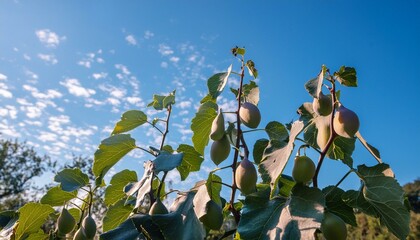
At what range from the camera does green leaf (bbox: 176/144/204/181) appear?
1.18 metres

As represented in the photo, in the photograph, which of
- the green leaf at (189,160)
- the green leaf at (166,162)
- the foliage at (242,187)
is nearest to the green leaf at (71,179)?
the foliage at (242,187)

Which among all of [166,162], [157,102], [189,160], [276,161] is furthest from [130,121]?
[276,161]

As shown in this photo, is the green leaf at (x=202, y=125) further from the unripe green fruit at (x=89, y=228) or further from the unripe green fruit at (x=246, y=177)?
the unripe green fruit at (x=89, y=228)

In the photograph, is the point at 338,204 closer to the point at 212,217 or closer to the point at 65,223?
the point at 212,217

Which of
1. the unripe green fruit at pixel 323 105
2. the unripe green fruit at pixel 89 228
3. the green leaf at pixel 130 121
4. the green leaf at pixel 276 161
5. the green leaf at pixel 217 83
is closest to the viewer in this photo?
the green leaf at pixel 276 161

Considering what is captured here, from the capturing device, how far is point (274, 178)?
81 centimetres

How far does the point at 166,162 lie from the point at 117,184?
41 centimetres

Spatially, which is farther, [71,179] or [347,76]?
[71,179]

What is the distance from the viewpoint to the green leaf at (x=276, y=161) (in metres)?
0.81

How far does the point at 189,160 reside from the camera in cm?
121

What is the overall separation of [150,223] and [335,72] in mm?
568

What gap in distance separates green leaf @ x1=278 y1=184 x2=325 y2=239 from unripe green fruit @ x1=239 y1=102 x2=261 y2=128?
0.74ft

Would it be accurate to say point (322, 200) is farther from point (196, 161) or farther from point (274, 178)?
point (196, 161)

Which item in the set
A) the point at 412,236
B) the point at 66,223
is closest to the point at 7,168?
the point at 412,236
